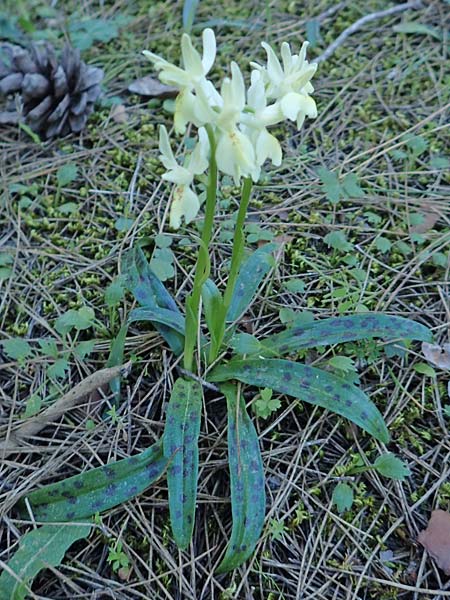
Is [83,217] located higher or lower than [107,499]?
higher

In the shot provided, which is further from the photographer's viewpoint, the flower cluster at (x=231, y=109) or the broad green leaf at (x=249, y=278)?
the broad green leaf at (x=249, y=278)

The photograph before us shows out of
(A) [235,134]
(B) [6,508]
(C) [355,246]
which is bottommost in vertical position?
(C) [355,246]

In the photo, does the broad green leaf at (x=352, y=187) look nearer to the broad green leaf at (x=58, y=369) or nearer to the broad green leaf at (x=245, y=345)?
the broad green leaf at (x=245, y=345)

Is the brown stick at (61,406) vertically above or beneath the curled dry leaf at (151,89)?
beneath

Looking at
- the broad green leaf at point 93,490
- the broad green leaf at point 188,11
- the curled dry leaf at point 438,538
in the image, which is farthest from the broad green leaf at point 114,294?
the broad green leaf at point 188,11

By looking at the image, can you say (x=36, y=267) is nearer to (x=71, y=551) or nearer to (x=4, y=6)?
(x=71, y=551)

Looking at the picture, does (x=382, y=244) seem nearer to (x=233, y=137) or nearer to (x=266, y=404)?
(x=266, y=404)

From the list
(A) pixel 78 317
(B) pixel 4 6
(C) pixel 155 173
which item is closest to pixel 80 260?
(A) pixel 78 317
